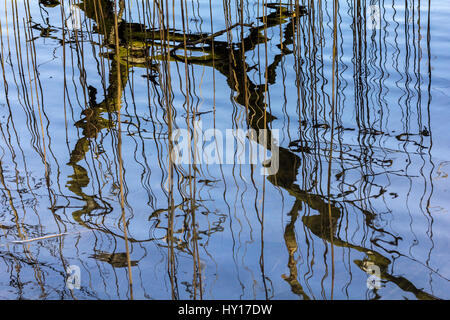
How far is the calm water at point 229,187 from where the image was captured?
144 centimetres

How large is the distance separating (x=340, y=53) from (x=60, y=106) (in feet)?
4.70

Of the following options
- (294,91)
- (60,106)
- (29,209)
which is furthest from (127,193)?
(294,91)

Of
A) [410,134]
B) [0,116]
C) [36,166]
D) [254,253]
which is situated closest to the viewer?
[254,253]

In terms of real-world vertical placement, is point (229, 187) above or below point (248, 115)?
below

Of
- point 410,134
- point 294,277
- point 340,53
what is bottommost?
point 294,277

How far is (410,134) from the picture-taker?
7.27 ft

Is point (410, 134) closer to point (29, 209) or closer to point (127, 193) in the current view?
point (127, 193)

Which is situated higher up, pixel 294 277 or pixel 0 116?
pixel 0 116

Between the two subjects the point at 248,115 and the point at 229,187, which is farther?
the point at 248,115

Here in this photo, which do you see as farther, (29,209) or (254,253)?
(29,209)

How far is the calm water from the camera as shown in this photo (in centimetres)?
144

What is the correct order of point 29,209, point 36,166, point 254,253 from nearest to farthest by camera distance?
point 254,253 → point 29,209 → point 36,166

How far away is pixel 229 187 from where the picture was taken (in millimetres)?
1864
